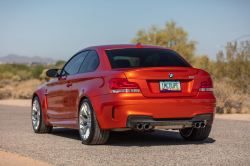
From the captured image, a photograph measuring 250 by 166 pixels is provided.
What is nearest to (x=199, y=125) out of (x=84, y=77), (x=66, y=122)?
(x=84, y=77)

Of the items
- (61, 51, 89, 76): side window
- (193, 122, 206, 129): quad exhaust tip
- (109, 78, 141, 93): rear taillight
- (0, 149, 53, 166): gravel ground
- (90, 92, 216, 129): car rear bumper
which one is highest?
(61, 51, 89, 76): side window

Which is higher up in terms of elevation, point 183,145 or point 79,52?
point 79,52

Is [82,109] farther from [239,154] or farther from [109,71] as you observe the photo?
[239,154]

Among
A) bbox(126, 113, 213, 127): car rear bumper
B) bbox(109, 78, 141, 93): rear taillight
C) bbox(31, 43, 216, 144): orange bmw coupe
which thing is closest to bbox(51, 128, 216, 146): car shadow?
bbox(31, 43, 216, 144): orange bmw coupe

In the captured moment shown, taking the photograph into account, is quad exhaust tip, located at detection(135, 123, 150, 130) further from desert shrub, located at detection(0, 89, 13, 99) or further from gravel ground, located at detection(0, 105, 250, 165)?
desert shrub, located at detection(0, 89, 13, 99)

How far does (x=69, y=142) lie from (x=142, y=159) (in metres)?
2.47

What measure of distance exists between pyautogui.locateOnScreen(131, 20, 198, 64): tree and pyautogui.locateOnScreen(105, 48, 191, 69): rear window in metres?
33.8

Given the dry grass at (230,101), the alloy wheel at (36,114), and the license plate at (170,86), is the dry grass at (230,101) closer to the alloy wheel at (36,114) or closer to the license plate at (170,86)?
the alloy wheel at (36,114)

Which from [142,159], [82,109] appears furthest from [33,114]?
[142,159]

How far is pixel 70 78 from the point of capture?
8344 mm

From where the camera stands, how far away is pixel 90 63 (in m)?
7.91

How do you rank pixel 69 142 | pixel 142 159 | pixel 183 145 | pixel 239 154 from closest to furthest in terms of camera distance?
pixel 142 159 < pixel 239 154 < pixel 183 145 < pixel 69 142

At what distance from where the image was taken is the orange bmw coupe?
667 centimetres

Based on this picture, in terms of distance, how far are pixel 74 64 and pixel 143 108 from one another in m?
2.60
